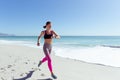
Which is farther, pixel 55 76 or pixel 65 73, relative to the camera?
pixel 65 73

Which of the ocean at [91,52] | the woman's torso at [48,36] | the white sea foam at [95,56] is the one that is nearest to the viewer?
the woman's torso at [48,36]

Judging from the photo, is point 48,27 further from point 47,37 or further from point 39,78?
point 39,78

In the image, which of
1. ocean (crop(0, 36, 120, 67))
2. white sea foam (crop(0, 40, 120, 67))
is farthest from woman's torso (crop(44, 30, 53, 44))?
white sea foam (crop(0, 40, 120, 67))

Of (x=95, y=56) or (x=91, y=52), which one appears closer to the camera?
(x=95, y=56)

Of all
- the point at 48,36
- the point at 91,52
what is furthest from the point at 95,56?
the point at 48,36

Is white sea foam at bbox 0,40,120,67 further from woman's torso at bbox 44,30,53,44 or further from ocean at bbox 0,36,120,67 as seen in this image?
woman's torso at bbox 44,30,53,44

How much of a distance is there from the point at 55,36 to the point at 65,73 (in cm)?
145

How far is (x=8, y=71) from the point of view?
6500 mm

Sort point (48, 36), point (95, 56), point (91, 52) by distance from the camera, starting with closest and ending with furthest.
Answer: point (48, 36)
point (95, 56)
point (91, 52)

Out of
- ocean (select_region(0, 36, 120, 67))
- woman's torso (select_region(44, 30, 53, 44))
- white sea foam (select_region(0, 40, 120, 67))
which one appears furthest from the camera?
ocean (select_region(0, 36, 120, 67))

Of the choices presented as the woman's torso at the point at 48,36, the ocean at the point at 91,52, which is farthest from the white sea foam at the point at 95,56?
the woman's torso at the point at 48,36

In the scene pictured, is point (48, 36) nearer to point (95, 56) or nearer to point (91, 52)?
point (95, 56)

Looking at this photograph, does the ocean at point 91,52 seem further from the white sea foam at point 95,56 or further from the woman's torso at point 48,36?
the woman's torso at point 48,36

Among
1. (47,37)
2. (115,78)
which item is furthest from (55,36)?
(115,78)
